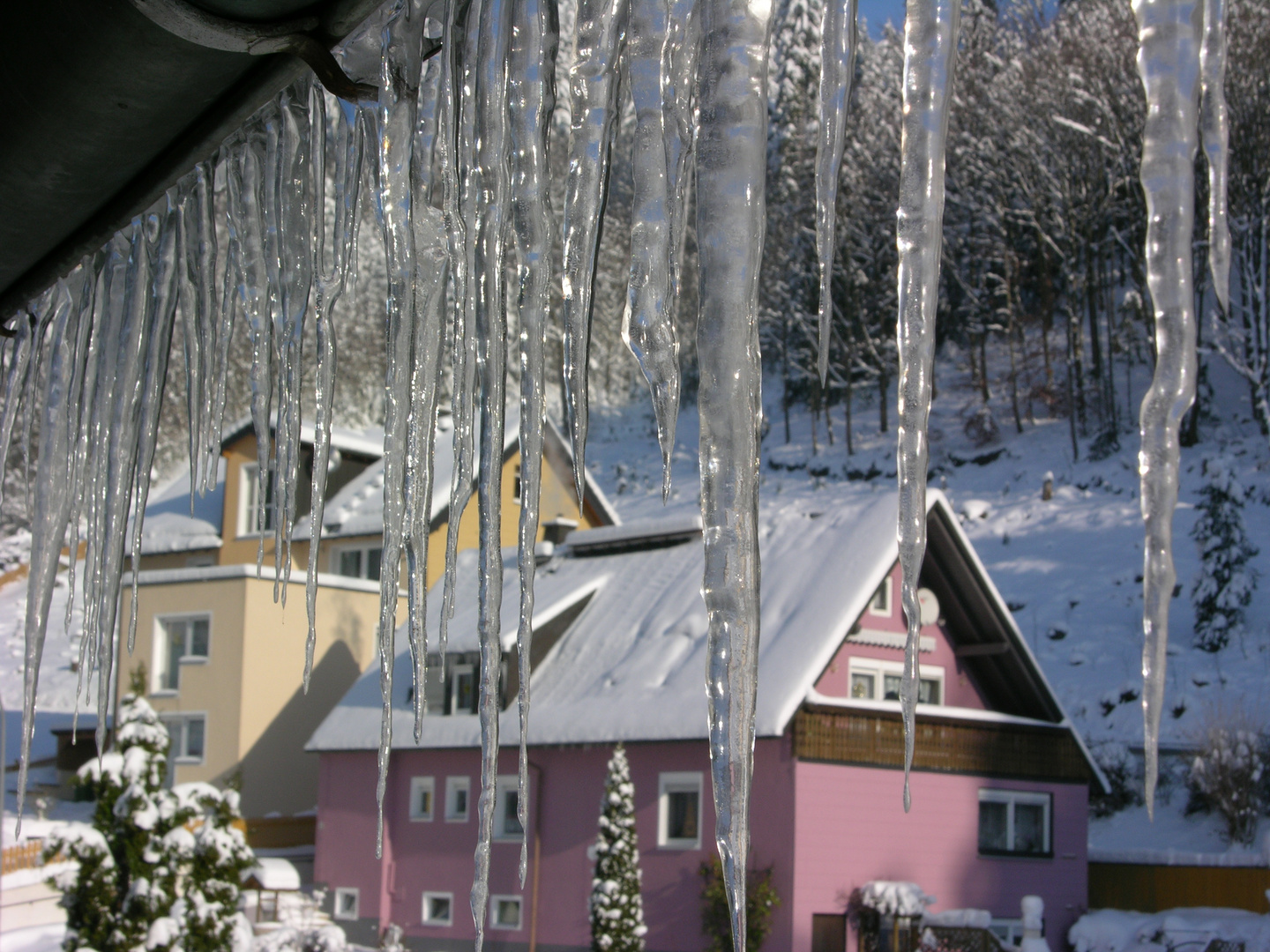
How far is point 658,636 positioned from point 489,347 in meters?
16.9

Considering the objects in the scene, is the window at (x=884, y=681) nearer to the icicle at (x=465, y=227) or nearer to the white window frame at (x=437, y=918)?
the white window frame at (x=437, y=918)

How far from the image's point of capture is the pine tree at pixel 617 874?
14969mm

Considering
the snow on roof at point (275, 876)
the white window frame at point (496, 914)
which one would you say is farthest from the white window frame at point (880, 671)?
the snow on roof at point (275, 876)

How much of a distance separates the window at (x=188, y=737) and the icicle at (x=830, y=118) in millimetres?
22553

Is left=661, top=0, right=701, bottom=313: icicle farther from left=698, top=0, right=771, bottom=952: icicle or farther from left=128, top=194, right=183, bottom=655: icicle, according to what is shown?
left=128, top=194, right=183, bottom=655: icicle

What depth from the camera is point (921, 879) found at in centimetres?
1602

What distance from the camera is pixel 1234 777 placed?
19.8 m

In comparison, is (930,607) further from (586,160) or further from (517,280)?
(586,160)

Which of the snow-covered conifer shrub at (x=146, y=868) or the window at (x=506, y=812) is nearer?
the snow-covered conifer shrub at (x=146, y=868)

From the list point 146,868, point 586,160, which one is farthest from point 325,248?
point 146,868

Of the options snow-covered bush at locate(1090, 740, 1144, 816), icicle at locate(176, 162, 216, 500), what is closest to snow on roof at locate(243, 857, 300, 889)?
snow-covered bush at locate(1090, 740, 1144, 816)

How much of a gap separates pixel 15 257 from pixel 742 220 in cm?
139

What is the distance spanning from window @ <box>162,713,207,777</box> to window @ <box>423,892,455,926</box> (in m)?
5.85

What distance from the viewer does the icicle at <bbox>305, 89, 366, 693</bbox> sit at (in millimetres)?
1974
